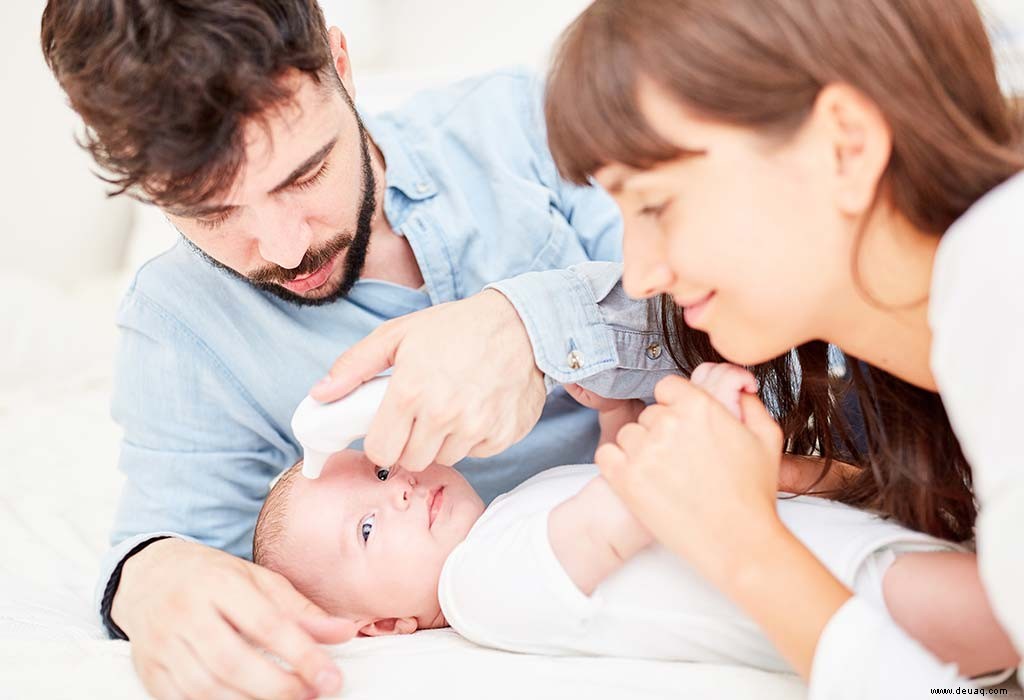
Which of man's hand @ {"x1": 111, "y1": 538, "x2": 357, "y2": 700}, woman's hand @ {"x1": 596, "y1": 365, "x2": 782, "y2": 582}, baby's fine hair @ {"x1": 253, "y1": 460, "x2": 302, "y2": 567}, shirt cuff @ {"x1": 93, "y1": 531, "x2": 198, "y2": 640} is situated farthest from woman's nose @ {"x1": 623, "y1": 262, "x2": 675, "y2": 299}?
shirt cuff @ {"x1": 93, "y1": 531, "x2": 198, "y2": 640}

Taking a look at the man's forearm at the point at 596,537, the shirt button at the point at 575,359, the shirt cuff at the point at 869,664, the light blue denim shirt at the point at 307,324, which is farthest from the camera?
the light blue denim shirt at the point at 307,324

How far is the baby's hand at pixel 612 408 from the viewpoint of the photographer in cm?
134

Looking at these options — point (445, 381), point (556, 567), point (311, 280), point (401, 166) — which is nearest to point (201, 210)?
point (311, 280)

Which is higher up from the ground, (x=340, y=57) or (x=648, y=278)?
(x=340, y=57)

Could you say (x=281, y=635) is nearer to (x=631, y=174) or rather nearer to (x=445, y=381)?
(x=445, y=381)

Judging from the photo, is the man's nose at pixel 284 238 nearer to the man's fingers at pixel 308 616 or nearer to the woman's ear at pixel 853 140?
the man's fingers at pixel 308 616

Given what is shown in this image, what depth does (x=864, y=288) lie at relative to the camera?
2.85 ft

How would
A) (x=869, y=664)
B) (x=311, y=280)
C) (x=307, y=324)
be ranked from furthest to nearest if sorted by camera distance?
(x=307, y=324) < (x=311, y=280) < (x=869, y=664)

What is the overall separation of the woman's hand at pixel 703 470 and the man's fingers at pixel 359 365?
27 centimetres

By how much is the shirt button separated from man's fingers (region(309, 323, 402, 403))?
21cm

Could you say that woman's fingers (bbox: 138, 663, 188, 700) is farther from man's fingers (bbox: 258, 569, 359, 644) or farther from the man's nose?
the man's nose

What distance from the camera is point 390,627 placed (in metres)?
1.24

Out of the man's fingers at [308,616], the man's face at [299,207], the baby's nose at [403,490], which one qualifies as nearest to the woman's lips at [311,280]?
the man's face at [299,207]

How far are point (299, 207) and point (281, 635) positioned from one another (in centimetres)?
49
